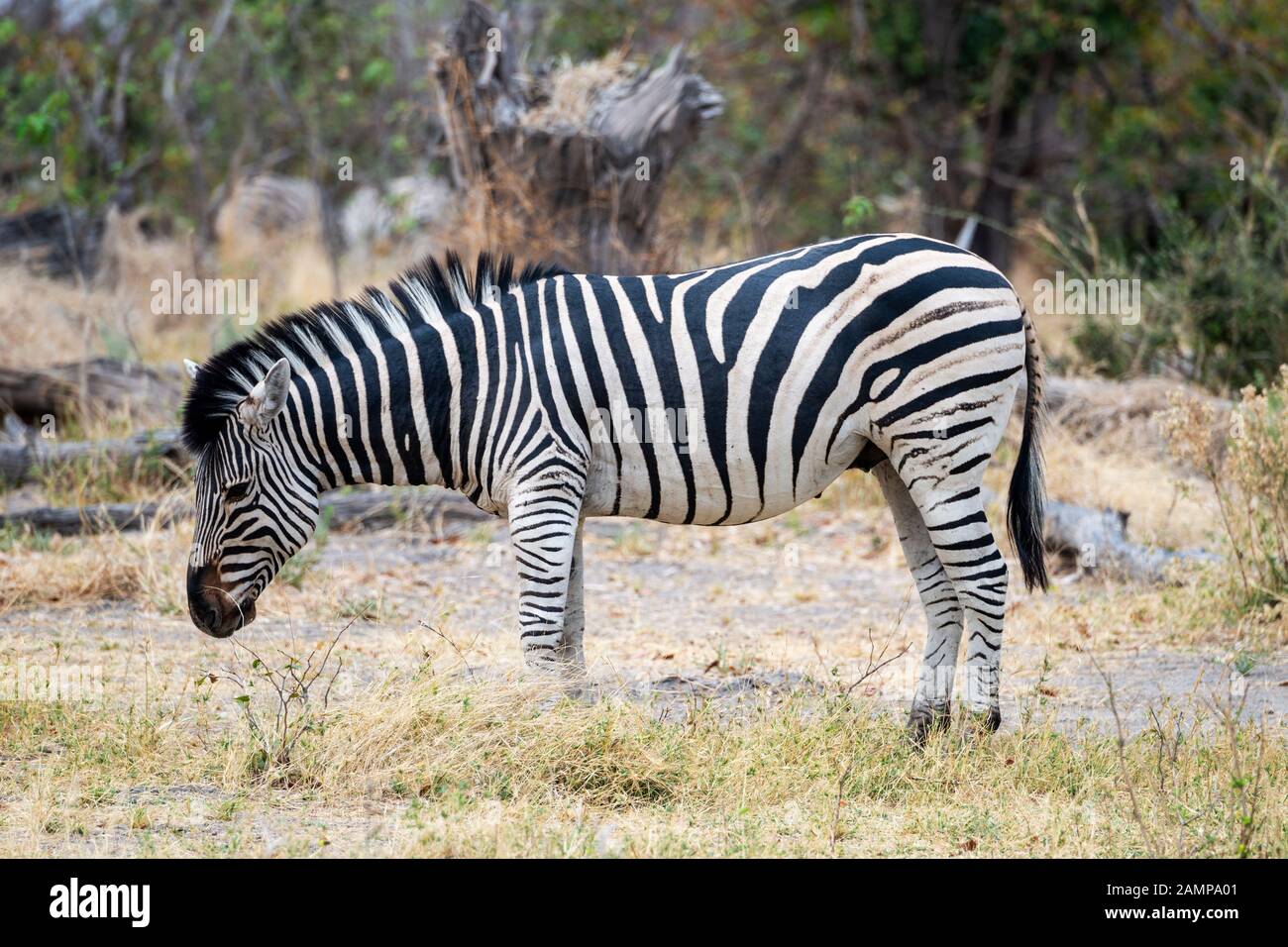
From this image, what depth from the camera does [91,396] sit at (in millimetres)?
10758

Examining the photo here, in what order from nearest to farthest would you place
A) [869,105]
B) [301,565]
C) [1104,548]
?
[301,565] < [1104,548] < [869,105]

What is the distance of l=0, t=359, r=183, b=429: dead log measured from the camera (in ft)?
34.9

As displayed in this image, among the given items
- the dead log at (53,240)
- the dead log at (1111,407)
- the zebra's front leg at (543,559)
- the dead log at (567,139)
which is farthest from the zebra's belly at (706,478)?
the dead log at (53,240)

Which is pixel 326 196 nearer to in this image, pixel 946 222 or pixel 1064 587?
pixel 946 222

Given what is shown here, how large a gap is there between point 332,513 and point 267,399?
441 cm

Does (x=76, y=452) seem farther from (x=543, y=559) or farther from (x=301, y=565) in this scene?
(x=543, y=559)

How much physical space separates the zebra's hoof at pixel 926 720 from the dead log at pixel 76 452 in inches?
237

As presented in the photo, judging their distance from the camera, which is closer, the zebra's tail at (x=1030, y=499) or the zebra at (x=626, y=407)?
the zebra at (x=626, y=407)

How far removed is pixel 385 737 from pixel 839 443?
2.16 meters

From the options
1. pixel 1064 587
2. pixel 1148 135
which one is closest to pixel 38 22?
pixel 1148 135

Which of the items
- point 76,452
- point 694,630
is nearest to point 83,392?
point 76,452

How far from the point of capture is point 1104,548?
8656mm

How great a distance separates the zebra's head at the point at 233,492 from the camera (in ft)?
18.5

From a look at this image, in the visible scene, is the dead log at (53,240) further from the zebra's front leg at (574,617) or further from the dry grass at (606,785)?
the zebra's front leg at (574,617)
